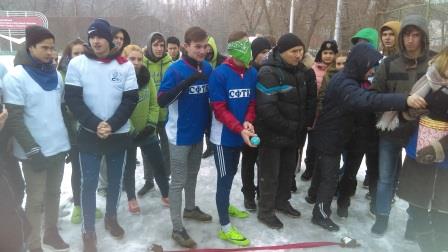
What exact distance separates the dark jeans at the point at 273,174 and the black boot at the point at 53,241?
2032 mm

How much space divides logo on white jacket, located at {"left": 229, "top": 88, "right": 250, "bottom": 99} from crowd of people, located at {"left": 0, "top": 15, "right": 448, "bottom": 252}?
0.04 ft

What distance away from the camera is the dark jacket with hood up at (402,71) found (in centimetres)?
334

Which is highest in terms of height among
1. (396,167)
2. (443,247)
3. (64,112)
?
(64,112)

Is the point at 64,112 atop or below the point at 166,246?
atop

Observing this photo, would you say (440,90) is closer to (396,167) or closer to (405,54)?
(405,54)

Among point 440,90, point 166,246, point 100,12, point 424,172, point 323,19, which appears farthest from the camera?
point 100,12

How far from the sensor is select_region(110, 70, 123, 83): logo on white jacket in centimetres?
332

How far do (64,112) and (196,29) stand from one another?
155 centimetres

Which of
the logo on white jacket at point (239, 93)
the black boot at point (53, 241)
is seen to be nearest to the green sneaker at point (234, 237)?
the logo on white jacket at point (239, 93)

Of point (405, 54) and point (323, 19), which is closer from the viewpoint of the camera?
point (405, 54)

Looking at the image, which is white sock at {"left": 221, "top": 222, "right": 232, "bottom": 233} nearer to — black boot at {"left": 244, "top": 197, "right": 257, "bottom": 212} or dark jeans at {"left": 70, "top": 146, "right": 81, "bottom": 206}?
black boot at {"left": 244, "top": 197, "right": 257, "bottom": 212}

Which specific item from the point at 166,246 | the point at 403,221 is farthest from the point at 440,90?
the point at 166,246

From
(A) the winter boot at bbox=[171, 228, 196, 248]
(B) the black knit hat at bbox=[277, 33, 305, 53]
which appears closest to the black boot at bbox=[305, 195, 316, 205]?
(A) the winter boot at bbox=[171, 228, 196, 248]

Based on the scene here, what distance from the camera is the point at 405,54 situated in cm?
341
